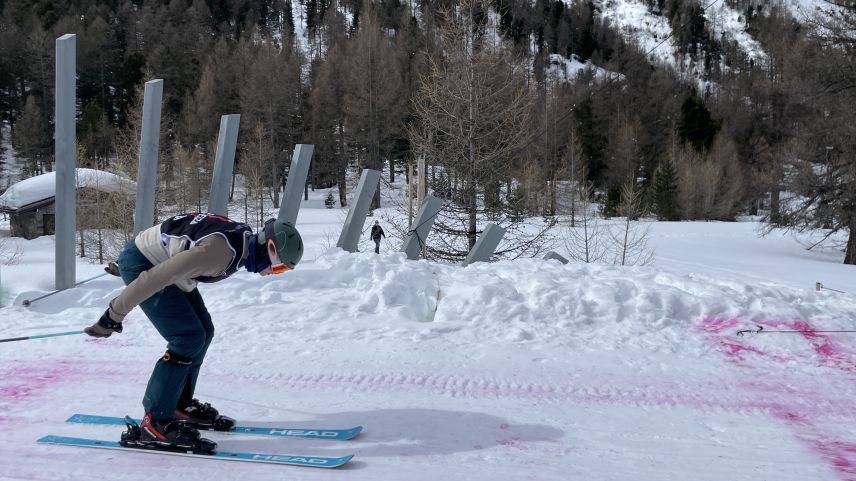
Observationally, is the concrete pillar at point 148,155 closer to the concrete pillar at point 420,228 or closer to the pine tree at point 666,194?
the concrete pillar at point 420,228

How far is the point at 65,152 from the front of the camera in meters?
7.34

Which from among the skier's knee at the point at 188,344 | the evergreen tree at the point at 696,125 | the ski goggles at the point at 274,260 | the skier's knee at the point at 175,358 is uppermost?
the evergreen tree at the point at 696,125

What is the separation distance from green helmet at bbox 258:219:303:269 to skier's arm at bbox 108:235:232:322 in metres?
0.25

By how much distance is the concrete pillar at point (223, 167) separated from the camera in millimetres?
9117

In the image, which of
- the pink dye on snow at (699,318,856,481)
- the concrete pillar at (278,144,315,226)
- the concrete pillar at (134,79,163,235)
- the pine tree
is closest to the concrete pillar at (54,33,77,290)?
the concrete pillar at (134,79,163,235)

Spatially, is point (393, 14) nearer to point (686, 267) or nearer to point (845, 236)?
point (845, 236)

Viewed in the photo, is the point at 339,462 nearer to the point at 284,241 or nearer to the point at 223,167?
the point at 284,241

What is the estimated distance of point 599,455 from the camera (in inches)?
144

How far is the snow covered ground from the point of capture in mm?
3570

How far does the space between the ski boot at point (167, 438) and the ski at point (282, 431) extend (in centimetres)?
35

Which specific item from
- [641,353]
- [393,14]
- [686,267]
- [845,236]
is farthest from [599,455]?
[393,14]

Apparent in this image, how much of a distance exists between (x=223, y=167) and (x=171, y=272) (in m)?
6.34

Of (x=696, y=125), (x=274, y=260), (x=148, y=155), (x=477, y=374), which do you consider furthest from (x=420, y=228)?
(x=696, y=125)

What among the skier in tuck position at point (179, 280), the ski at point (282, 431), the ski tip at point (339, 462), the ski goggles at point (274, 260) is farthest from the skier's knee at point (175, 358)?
the ski tip at point (339, 462)
